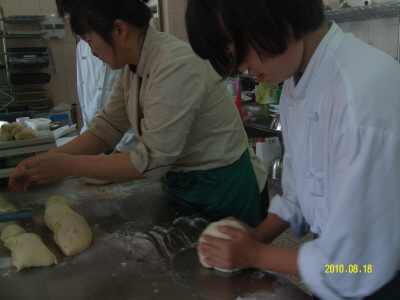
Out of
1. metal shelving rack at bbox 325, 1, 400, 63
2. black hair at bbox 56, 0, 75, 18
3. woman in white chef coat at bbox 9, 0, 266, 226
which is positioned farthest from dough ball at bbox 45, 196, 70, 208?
metal shelving rack at bbox 325, 1, 400, 63

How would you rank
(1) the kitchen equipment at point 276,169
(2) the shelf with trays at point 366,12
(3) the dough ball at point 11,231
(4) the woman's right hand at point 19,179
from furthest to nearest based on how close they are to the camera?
(1) the kitchen equipment at point 276,169, (2) the shelf with trays at point 366,12, (4) the woman's right hand at point 19,179, (3) the dough ball at point 11,231

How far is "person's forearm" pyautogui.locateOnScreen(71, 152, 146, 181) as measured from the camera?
112 centimetres

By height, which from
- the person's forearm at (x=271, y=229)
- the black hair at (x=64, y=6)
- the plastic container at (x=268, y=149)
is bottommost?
the plastic container at (x=268, y=149)

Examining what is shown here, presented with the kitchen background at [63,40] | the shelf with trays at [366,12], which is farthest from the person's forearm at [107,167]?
the kitchen background at [63,40]

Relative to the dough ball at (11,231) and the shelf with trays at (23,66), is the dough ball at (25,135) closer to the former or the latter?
the dough ball at (11,231)

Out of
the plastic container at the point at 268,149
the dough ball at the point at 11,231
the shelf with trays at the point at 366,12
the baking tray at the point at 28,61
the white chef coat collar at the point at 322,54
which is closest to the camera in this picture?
the white chef coat collar at the point at 322,54

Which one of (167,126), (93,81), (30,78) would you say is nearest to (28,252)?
(167,126)

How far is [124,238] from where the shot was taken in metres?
1.05

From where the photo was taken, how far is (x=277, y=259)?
0.75m

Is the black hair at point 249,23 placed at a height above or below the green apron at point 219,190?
above

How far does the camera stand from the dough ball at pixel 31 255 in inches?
36.4

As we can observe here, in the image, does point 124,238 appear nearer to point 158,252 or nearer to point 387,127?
point 158,252

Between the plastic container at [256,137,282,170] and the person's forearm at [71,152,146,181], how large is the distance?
2207mm

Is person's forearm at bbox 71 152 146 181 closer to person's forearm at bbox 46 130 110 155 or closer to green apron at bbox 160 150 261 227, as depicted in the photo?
green apron at bbox 160 150 261 227
